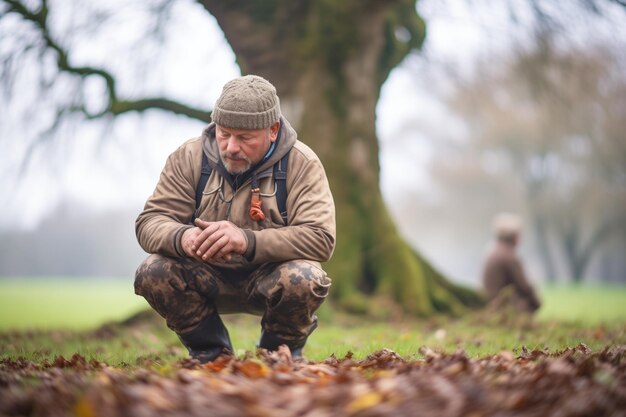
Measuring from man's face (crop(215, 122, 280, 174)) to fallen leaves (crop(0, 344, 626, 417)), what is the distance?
4.36ft

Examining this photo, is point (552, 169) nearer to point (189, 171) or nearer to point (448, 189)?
point (448, 189)

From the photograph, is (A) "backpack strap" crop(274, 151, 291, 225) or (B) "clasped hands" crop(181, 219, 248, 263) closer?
(B) "clasped hands" crop(181, 219, 248, 263)

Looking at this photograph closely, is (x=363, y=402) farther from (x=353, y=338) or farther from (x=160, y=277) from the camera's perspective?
(x=353, y=338)

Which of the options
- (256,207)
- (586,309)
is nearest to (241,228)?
(256,207)

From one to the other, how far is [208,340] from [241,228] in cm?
84

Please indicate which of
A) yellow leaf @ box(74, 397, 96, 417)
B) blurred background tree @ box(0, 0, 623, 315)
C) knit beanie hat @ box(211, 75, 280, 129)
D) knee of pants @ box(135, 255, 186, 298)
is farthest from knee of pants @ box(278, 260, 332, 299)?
blurred background tree @ box(0, 0, 623, 315)

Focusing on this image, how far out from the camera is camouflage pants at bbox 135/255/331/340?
4.45 metres

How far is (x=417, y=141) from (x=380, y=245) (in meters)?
31.8

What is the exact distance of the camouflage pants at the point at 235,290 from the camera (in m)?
4.45

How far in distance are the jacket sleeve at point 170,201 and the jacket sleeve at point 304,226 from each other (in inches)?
21.8

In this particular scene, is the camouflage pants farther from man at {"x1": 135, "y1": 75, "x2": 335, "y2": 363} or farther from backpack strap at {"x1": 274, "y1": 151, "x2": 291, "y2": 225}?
backpack strap at {"x1": 274, "y1": 151, "x2": 291, "y2": 225}

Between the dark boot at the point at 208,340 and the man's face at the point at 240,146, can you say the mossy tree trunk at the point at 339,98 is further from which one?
the man's face at the point at 240,146

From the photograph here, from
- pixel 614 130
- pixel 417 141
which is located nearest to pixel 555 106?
pixel 614 130

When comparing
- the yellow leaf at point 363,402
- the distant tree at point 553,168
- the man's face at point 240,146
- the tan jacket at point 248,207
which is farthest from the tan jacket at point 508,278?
the distant tree at point 553,168
